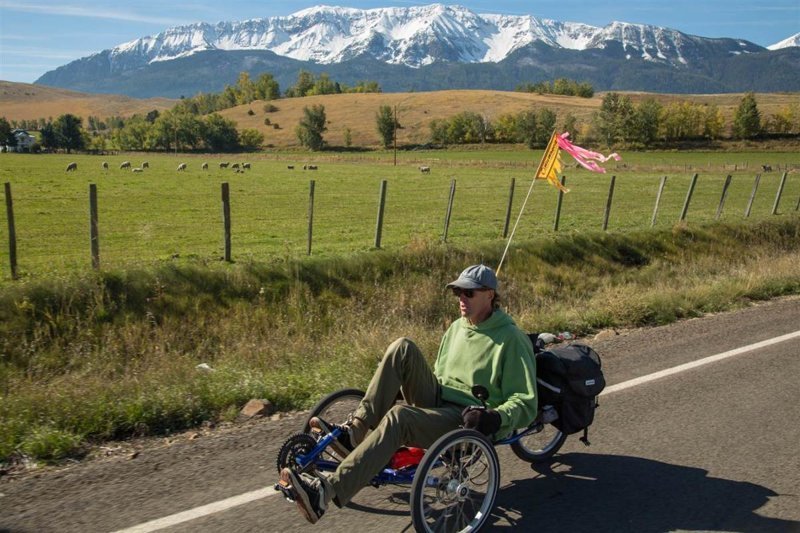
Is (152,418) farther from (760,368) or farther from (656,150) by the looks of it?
(656,150)

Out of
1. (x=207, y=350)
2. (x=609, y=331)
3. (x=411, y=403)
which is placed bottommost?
(x=207, y=350)

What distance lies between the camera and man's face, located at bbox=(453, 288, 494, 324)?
4684 mm

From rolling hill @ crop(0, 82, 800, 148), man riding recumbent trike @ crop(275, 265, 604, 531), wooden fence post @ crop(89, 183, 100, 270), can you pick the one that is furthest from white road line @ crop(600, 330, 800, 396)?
rolling hill @ crop(0, 82, 800, 148)

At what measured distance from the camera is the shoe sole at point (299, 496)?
3814 mm

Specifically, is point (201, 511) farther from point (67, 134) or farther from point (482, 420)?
point (67, 134)

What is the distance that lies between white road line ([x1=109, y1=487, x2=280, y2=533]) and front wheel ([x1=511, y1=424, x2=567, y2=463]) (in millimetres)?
1786

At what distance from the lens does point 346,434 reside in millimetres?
4336

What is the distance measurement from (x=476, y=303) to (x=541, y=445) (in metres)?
1.38

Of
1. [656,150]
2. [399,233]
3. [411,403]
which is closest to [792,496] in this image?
[411,403]

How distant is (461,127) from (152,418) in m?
110

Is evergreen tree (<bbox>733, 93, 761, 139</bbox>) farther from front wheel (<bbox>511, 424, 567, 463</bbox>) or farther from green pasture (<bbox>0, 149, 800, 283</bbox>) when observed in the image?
front wheel (<bbox>511, 424, 567, 463</bbox>)

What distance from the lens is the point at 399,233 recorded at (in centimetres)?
1853

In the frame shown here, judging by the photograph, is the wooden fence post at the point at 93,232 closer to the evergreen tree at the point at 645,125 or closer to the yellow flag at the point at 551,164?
the yellow flag at the point at 551,164

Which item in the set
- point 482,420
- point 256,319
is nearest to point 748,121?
point 256,319
